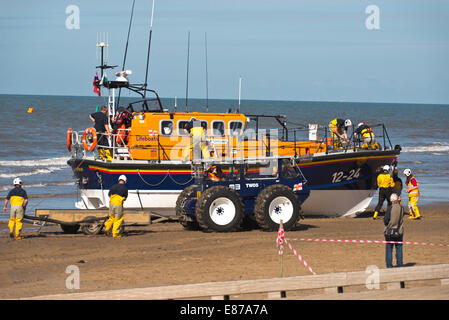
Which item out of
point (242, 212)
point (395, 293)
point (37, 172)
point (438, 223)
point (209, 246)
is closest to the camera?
point (395, 293)

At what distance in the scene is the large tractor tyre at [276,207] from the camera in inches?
652

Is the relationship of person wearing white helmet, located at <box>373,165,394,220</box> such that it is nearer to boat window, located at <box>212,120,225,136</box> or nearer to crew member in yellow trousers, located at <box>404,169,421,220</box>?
crew member in yellow trousers, located at <box>404,169,421,220</box>

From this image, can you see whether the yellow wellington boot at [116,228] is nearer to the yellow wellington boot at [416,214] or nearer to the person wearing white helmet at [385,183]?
the person wearing white helmet at [385,183]

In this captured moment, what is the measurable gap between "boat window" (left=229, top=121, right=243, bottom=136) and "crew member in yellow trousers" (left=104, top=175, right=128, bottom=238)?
4499 mm

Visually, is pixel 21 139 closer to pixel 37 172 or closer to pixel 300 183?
pixel 37 172

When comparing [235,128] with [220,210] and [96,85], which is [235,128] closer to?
[220,210]

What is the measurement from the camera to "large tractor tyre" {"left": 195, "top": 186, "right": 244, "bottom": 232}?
16.5 metres

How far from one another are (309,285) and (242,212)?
25.8 feet

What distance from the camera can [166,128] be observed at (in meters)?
19.9

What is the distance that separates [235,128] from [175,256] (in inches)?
263

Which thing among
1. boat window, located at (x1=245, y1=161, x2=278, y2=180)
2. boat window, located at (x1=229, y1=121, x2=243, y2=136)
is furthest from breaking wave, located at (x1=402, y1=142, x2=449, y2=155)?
boat window, located at (x1=245, y1=161, x2=278, y2=180)

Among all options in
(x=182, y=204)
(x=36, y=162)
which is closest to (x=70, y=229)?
(x=182, y=204)
